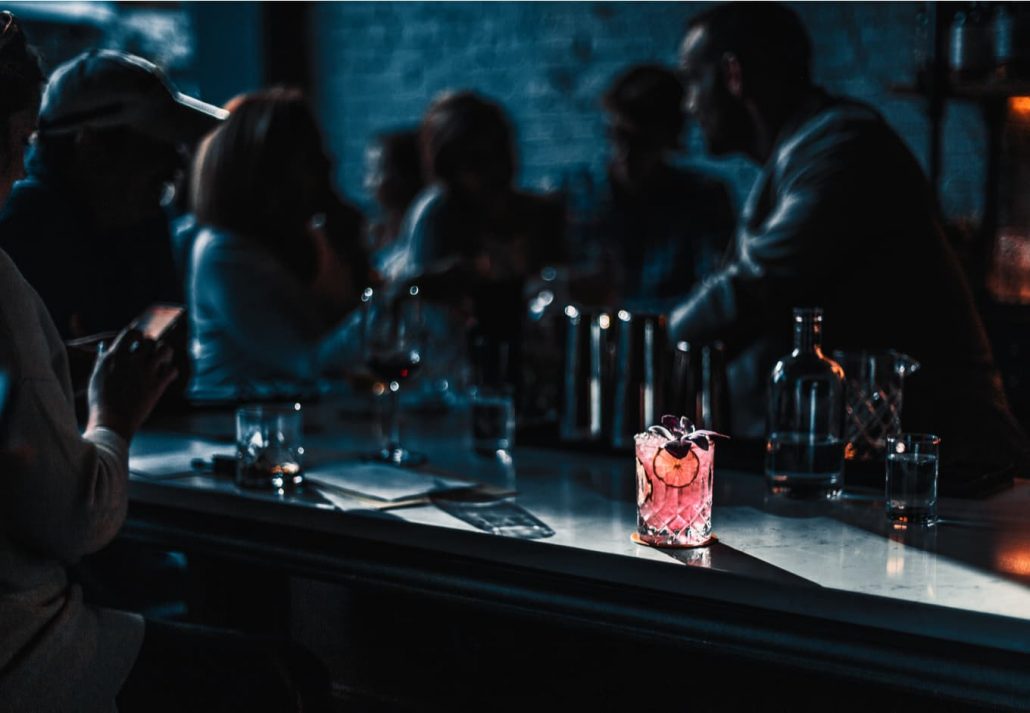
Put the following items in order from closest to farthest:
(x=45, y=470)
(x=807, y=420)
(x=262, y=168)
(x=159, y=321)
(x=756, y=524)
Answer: (x=45, y=470)
(x=756, y=524)
(x=807, y=420)
(x=159, y=321)
(x=262, y=168)

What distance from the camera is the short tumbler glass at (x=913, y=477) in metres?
1.35

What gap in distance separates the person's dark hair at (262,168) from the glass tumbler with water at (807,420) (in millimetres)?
1532

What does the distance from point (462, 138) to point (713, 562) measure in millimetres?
2843

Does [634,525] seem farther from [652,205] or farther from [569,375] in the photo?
[652,205]

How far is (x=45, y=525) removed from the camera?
3.88 feet

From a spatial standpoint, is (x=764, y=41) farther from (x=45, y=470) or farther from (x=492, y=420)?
(x=45, y=470)

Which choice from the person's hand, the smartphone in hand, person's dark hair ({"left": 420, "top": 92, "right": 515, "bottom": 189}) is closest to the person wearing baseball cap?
the smartphone in hand

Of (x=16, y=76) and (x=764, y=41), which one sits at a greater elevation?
(x=764, y=41)

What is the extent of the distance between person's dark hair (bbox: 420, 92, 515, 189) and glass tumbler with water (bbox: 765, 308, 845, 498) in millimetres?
2454

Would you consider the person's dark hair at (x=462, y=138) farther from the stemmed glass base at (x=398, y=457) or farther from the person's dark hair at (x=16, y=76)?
the person's dark hair at (x=16, y=76)

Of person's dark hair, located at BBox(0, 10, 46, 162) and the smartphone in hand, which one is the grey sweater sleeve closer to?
person's dark hair, located at BBox(0, 10, 46, 162)

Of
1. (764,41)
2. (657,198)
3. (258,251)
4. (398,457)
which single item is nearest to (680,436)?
(398,457)

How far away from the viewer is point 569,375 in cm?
190

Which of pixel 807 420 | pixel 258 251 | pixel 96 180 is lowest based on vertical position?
pixel 807 420
